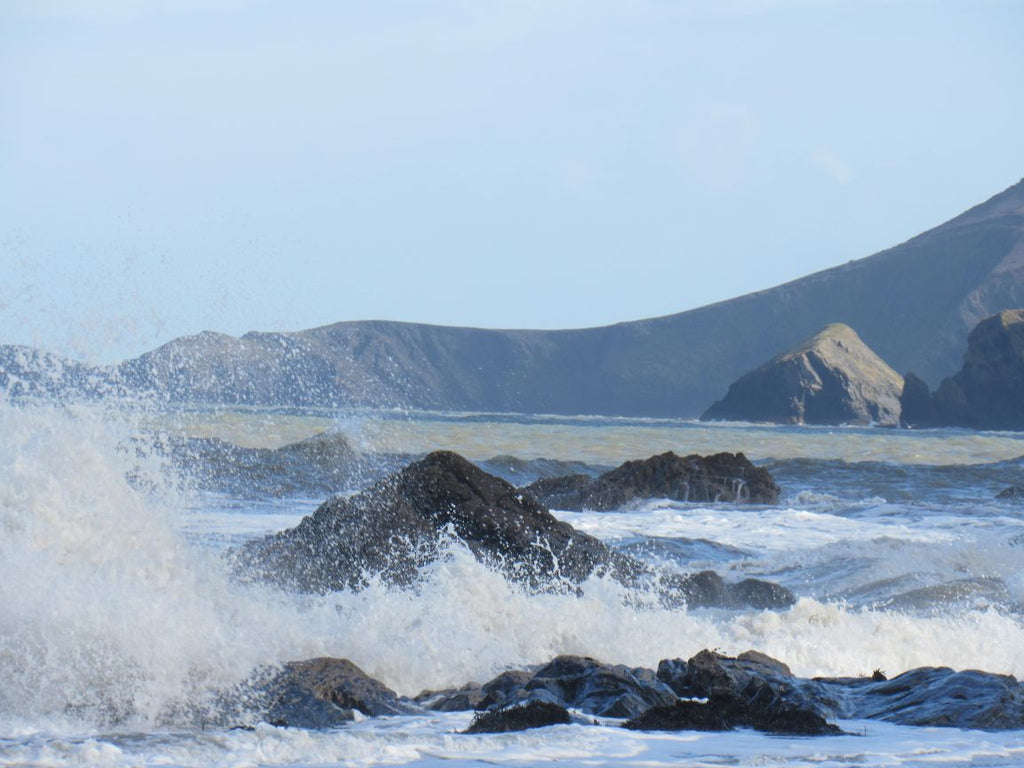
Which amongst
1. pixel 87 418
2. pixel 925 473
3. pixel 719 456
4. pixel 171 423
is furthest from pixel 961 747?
pixel 171 423

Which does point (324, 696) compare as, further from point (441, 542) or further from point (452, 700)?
point (441, 542)

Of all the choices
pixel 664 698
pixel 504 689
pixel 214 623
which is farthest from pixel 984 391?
pixel 214 623

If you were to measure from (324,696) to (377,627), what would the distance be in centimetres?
151

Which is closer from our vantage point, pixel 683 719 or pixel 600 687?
pixel 683 719

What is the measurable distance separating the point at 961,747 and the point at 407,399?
141m

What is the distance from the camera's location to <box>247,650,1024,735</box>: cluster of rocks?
5.57m

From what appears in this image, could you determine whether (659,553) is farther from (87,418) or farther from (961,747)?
(961,747)

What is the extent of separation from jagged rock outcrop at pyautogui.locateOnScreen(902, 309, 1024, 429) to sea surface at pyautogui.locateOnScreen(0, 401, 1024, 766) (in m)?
91.8

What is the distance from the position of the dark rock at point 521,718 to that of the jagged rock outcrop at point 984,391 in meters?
102

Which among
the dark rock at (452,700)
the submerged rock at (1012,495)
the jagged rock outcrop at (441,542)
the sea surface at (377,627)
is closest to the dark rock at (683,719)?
the sea surface at (377,627)

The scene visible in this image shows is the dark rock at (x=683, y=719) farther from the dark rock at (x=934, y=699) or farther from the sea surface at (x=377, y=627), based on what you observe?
the dark rock at (x=934, y=699)

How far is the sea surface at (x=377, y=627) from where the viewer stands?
16.7ft

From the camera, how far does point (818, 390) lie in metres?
121

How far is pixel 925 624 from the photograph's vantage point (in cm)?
863
